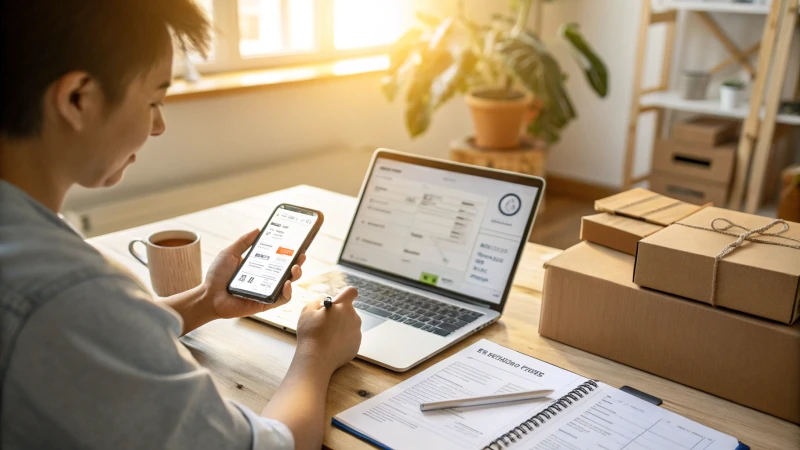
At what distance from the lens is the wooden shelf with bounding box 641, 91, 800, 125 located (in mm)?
3051

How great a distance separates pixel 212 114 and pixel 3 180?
2.08 meters

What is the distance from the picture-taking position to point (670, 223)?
1046 millimetres

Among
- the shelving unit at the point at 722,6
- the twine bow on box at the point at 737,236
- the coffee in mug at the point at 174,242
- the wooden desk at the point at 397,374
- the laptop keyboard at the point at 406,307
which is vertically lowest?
the wooden desk at the point at 397,374

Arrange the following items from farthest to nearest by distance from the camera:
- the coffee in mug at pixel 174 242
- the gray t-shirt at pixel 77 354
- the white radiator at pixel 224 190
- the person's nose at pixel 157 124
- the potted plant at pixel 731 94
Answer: the potted plant at pixel 731 94
the white radiator at pixel 224 190
the coffee in mug at pixel 174 242
the person's nose at pixel 157 124
the gray t-shirt at pixel 77 354

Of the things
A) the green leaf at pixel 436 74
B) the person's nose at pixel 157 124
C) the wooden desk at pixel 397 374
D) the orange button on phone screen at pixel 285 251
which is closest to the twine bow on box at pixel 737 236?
the wooden desk at pixel 397 374

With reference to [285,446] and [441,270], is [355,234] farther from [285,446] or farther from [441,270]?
[285,446]

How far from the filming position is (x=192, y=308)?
1.07 metres

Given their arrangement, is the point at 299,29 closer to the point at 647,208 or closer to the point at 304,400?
the point at 647,208

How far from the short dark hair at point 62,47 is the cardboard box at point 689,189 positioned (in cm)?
303

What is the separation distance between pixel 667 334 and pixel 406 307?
0.38 m

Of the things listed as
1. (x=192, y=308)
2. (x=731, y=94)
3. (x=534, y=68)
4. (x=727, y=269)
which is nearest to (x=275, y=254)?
(x=192, y=308)

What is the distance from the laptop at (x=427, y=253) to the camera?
1.07m

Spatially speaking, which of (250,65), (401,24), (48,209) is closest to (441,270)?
(48,209)

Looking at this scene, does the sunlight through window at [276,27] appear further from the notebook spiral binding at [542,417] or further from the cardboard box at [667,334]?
the notebook spiral binding at [542,417]
